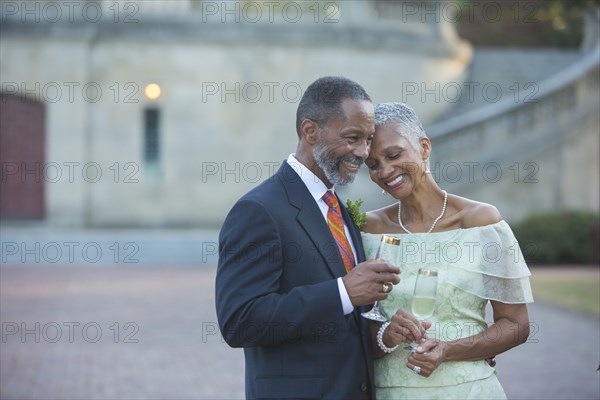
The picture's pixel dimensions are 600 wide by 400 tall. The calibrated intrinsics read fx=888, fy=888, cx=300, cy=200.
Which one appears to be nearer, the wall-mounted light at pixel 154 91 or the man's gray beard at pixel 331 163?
the man's gray beard at pixel 331 163

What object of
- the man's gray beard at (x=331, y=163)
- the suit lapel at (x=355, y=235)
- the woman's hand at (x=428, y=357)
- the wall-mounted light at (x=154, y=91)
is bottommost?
the wall-mounted light at (x=154, y=91)

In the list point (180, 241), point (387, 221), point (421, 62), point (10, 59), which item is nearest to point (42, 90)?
point (10, 59)

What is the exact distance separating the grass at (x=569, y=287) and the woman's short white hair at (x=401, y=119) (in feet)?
34.5

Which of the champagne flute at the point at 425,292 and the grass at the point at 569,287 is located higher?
the champagne flute at the point at 425,292

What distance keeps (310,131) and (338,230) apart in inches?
20.2

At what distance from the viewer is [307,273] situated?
4062 millimetres

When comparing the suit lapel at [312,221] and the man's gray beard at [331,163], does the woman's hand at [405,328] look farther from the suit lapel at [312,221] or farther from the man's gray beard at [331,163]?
the man's gray beard at [331,163]

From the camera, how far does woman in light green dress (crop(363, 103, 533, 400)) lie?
4340mm

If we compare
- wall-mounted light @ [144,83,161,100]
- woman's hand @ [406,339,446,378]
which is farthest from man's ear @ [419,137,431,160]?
wall-mounted light @ [144,83,161,100]

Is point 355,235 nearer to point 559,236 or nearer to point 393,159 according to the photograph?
point 393,159

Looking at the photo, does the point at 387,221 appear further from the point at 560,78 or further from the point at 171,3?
the point at 171,3

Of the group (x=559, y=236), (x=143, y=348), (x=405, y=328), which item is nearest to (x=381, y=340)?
(x=405, y=328)

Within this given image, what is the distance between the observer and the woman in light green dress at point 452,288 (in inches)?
171

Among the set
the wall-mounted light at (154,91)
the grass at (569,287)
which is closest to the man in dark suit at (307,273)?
the grass at (569,287)
